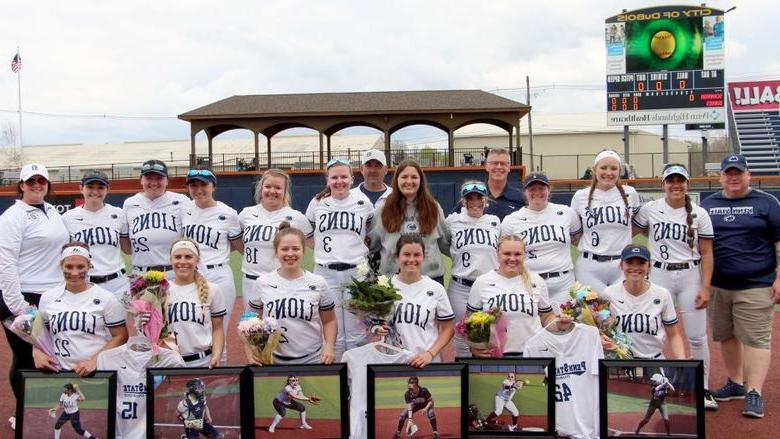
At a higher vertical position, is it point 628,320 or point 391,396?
point 628,320

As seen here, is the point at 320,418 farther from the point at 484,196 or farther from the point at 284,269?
the point at 484,196

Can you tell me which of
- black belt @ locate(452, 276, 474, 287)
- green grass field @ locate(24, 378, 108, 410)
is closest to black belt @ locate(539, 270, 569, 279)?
black belt @ locate(452, 276, 474, 287)

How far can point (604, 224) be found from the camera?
5531mm

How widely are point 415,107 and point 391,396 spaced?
23613 millimetres

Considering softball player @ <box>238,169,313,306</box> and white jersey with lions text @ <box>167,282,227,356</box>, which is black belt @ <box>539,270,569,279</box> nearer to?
softball player @ <box>238,169,313,306</box>

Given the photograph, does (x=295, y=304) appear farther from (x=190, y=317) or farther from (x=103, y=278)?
(x=103, y=278)

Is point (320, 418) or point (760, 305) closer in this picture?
point (320, 418)

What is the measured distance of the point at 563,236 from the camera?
5359mm

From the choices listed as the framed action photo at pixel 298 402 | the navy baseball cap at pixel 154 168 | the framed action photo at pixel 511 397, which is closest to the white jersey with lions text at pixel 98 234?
the navy baseball cap at pixel 154 168

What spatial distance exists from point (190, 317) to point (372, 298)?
1201mm

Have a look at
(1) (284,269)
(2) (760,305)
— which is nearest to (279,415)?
(1) (284,269)

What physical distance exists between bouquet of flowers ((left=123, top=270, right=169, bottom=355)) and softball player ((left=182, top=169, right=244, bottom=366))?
92cm

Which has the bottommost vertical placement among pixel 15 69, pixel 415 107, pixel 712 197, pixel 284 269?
pixel 284 269

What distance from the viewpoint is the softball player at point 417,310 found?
185 inches
